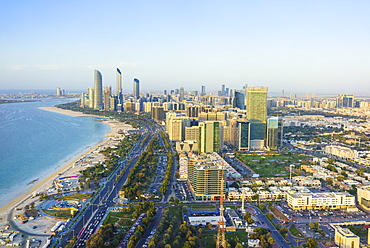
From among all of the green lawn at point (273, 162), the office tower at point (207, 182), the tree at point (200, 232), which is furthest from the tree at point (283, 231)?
the green lawn at point (273, 162)

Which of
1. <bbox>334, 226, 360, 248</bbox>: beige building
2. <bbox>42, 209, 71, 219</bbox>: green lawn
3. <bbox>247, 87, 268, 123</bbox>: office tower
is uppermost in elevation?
<bbox>247, 87, 268, 123</bbox>: office tower

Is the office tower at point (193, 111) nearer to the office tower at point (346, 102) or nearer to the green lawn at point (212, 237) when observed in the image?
the green lawn at point (212, 237)

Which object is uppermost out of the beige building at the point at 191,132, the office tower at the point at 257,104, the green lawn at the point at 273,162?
the office tower at the point at 257,104

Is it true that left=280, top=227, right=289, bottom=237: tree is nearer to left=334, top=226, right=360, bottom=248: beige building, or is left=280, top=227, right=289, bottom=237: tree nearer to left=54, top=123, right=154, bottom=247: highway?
left=334, top=226, right=360, bottom=248: beige building

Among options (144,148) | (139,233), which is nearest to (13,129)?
(144,148)

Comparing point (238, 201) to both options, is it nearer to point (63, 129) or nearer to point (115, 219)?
point (115, 219)

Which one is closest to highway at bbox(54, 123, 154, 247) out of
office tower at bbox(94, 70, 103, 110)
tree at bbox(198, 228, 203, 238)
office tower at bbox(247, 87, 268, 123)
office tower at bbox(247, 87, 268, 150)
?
tree at bbox(198, 228, 203, 238)
